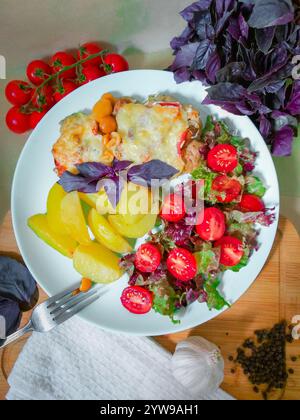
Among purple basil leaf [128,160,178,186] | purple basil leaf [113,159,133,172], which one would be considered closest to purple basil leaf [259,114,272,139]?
purple basil leaf [128,160,178,186]

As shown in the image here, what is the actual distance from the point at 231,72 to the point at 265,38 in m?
0.15

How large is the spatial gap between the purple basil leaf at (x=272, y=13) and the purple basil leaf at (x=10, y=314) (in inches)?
50.1

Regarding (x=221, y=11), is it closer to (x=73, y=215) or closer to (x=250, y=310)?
(x=73, y=215)

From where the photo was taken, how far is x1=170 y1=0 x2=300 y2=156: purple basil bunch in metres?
1.67

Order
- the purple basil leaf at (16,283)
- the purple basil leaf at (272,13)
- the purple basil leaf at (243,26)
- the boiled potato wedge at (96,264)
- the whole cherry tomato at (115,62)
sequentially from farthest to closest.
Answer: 1. the whole cherry tomato at (115,62)
2. the purple basil leaf at (16,283)
3. the boiled potato wedge at (96,264)
4. the purple basil leaf at (243,26)
5. the purple basil leaf at (272,13)

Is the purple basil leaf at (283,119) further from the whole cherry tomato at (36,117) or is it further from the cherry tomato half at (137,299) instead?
the whole cherry tomato at (36,117)

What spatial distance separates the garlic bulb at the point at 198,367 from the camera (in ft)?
5.57

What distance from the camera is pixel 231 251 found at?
172 centimetres

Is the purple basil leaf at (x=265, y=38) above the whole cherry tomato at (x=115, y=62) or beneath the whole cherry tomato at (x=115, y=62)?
above

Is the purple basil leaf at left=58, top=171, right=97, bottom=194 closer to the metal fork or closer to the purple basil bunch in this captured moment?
the metal fork

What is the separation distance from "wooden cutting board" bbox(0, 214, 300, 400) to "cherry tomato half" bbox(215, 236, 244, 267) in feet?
0.59

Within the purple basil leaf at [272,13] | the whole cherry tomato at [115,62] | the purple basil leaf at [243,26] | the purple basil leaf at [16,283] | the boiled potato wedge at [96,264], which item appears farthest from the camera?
the whole cherry tomato at [115,62]

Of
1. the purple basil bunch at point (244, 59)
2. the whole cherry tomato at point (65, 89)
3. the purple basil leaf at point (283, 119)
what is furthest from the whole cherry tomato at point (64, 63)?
the purple basil leaf at point (283, 119)

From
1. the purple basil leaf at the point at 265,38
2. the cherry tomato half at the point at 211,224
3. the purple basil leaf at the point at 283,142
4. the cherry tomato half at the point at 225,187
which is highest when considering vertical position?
the purple basil leaf at the point at 265,38
